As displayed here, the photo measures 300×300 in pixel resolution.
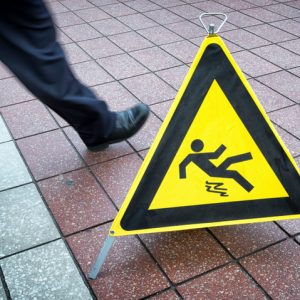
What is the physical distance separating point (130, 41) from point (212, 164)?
2.82m

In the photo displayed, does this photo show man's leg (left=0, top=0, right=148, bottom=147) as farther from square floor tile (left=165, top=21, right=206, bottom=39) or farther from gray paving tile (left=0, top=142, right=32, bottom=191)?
square floor tile (left=165, top=21, right=206, bottom=39)

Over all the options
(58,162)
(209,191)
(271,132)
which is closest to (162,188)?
(209,191)

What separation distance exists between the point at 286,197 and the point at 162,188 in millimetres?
558

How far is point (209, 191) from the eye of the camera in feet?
6.11

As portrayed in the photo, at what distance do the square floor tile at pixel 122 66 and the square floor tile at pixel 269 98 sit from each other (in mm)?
985

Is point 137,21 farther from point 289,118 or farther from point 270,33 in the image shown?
point 289,118

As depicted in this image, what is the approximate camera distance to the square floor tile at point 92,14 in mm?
4984

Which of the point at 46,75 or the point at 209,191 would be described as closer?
the point at 209,191

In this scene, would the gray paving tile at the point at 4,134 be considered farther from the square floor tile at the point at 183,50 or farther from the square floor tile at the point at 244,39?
the square floor tile at the point at 244,39

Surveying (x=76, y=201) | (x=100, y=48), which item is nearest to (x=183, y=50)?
(x=100, y=48)

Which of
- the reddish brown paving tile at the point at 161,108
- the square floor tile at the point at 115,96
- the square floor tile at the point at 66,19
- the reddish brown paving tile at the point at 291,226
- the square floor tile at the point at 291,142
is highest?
the square floor tile at the point at 291,142

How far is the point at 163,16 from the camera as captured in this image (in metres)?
5.01

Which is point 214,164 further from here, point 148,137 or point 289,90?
point 289,90

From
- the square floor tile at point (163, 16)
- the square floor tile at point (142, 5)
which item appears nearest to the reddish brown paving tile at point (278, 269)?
the square floor tile at point (163, 16)
